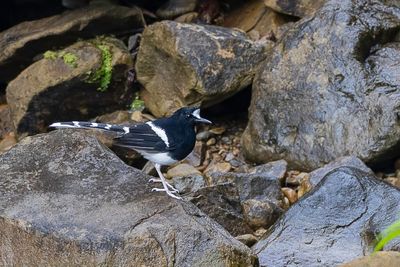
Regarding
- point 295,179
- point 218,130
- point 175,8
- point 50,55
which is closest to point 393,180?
point 295,179

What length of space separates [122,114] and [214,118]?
0.94 m

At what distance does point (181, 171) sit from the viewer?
841 centimetres

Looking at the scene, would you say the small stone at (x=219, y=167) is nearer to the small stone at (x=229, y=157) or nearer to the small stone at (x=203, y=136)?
the small stone at (x=229, y=157)

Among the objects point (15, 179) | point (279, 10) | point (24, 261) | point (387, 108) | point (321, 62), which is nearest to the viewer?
point (24, 261)

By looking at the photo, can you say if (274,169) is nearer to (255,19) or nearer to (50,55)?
(255,19)

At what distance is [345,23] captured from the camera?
8109mm

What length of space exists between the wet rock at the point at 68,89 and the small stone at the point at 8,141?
0.45ft

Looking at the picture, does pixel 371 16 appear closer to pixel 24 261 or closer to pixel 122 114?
pixel 122 114

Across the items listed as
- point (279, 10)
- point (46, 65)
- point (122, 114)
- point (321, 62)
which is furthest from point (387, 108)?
point (46, 65)

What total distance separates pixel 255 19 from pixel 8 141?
9.39ft

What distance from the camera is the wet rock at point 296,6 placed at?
888 centimetres

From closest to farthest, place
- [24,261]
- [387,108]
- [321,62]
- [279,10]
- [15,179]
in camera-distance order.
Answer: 1. [24,261]
2. [15,179]
3. [387,108]
4. [321,62]
5. [279,10]

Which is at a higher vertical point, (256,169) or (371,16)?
(371,16)

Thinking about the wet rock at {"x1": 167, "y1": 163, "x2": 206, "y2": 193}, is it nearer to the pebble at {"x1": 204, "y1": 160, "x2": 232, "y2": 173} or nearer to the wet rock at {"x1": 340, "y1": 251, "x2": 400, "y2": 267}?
the pebble at {"x1": 204, "y1": 160, "x2": 232, "y2": 173}
